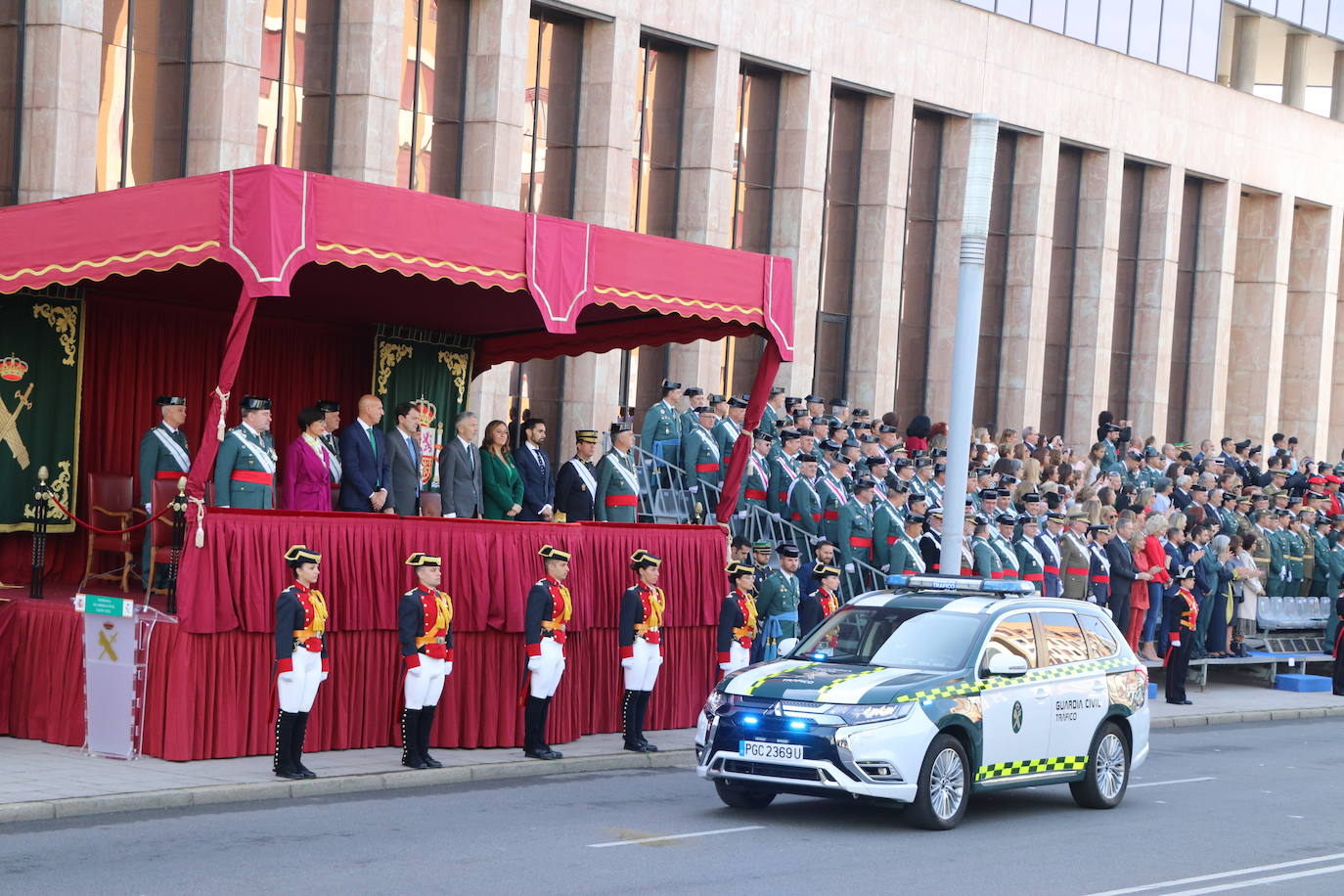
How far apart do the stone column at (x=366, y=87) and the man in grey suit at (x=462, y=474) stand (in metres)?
9.69

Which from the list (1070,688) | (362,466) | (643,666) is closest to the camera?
(1070,688)

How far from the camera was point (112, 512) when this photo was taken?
16641mm

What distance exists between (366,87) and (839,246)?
12.7 m

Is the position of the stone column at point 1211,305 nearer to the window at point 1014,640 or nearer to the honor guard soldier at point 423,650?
the window at point 1014,640

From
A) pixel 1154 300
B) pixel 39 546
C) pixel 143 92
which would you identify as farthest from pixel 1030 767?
pixel 1154 300

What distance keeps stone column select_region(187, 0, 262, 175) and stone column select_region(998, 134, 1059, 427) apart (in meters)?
20.3

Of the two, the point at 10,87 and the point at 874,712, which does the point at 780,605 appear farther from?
the point at 10,87

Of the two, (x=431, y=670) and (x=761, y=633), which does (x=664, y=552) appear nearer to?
(x=761, y=633)

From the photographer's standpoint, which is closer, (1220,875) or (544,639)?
(1220,875)

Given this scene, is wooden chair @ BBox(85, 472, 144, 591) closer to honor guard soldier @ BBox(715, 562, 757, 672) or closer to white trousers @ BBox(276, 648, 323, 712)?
white trousers @ BBox(276, 648, 323, 712)

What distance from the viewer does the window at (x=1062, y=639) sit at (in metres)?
14.3

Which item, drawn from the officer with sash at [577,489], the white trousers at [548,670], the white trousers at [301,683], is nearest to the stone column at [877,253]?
the officer with sash at [577,489]

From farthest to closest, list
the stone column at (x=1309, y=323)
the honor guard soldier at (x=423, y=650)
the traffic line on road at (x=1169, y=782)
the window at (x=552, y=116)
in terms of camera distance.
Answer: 1. the stone column at (x=1309, y=323)
2. the window at (x=552, y=116)
3. the traffic line on road at (x=1169, y=782)
4. the honor guard soldier at (x=423, y=650)

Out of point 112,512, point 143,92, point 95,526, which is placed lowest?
point 95,526
